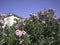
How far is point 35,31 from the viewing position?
5535 millimetres

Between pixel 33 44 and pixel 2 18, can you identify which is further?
pixel 2 18

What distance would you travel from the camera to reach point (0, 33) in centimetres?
571

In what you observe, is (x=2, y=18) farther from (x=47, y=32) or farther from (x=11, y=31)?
(x=47, y=32)

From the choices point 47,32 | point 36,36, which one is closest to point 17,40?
point 36,36

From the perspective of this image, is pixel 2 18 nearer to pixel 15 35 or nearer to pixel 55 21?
pixel 15 35

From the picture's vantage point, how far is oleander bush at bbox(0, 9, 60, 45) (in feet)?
17.2

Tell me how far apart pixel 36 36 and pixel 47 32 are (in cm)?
44

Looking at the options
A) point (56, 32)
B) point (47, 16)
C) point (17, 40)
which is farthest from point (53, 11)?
point (17, 40)

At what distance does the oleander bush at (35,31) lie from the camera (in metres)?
5.25

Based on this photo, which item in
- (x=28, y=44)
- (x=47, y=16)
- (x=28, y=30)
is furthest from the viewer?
(x=47, y=16)

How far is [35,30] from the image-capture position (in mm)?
5535

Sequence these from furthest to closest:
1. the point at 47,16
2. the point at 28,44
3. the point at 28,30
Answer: the point at 47,16, the point at 28,30, the point at 28,44

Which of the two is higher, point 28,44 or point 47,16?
point 47,16

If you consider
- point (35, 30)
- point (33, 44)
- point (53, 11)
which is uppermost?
point (53, 11)
